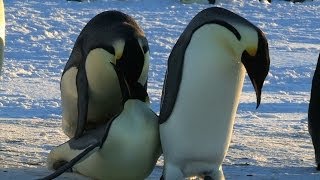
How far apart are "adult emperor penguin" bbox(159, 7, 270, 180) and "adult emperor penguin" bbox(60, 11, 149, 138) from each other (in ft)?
0.61

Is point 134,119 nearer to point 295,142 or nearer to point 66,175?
point 66,175

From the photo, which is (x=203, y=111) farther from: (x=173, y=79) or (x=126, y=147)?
(x=126, y=147)

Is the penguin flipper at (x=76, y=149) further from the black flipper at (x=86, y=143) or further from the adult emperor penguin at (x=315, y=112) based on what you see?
the adult emperor penguin at (x=315, y=112)

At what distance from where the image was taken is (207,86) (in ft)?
12.6

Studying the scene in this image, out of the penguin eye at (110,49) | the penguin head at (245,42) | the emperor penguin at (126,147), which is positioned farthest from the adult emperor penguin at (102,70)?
the penguin head at (245,42)

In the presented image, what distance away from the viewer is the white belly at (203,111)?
12.6ft

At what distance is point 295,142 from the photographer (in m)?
5.81

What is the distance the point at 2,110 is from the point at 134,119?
9.95 ft

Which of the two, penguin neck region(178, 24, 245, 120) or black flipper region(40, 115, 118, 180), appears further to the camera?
black flipper region(40, 115, 118, 180)

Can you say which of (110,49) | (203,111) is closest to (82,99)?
(110,49)

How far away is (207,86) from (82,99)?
758 millimetres

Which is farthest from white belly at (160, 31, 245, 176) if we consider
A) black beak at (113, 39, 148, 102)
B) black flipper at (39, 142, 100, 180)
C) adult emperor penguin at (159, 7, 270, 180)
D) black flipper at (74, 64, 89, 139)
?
black flipper at (74, 64, 89, 139)

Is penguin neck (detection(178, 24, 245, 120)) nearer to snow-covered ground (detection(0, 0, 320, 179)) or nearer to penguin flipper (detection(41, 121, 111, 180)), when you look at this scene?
penguin flipper (detection(41, 121, 111, 180))

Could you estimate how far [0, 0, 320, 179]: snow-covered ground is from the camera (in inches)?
196
